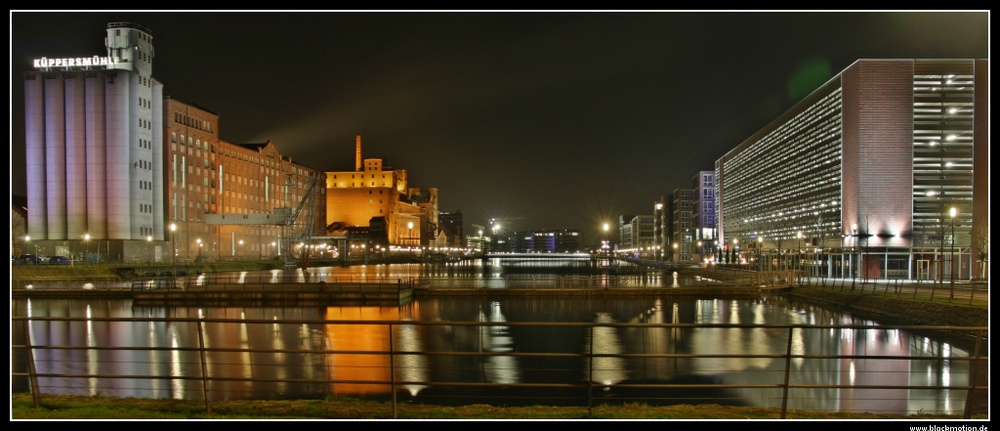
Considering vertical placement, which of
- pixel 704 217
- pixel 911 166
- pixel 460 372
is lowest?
pixel 460 372

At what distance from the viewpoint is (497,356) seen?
2159cm

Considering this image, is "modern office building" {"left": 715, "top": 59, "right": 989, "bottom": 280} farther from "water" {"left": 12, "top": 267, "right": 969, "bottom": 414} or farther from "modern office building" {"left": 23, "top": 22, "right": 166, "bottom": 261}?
"modern office building" {"left": 23, "top": 22, "right": 166, "bottom": 261}

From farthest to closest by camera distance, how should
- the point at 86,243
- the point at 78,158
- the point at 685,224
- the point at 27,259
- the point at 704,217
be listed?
the point at 685,224 → the point at 704,217 → the point at 78,158 → the point at 86,243 → the point at 27,259

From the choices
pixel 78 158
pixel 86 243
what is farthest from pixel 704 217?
pixel 78 158

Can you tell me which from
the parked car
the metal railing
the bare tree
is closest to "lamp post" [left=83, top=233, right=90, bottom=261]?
the parked car

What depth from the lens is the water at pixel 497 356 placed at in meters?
19.1

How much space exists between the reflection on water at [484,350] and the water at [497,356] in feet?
0.27

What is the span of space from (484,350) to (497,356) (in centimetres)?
660

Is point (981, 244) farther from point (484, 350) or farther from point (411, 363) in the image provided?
point (411, 363)

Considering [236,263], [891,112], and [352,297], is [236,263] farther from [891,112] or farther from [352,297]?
[891,112]

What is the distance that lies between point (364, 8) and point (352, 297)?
4314 cm

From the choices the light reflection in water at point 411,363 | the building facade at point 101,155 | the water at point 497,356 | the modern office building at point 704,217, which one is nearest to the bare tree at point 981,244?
Result: the water at point 497,356

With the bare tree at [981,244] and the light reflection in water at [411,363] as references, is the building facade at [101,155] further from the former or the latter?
the bare tree at [981,244]

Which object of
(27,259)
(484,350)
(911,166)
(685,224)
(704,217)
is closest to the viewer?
(484,350)
